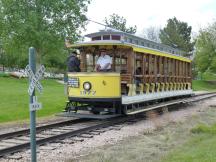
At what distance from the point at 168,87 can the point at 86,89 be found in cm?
613

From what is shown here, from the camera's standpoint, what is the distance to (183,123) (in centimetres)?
1538

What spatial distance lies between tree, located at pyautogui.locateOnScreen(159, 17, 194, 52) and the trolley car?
209 ft

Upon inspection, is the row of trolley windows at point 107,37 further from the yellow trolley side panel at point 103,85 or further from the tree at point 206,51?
the tree at point 206,51

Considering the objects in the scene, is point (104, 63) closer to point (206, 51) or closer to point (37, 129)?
point (37, 129)

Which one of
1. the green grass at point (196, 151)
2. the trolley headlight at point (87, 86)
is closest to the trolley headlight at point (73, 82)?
the trolley headlight at point (87, 86)

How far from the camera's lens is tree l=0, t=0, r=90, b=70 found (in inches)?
1661

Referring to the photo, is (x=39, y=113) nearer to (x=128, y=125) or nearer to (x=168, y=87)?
(x=128, y=125)

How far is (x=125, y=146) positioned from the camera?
34.7ft

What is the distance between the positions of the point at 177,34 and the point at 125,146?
242ft

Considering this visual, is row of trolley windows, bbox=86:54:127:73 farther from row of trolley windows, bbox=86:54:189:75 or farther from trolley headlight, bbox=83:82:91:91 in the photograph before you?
trolley headlight, bbox=83:82:91:91

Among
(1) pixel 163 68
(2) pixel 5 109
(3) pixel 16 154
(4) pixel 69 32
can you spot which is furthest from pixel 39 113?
(4) pixel 69 32

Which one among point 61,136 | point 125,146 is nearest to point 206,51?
point 61,136

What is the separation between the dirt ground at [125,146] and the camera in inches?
364

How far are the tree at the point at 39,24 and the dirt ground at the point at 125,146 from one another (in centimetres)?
2893
